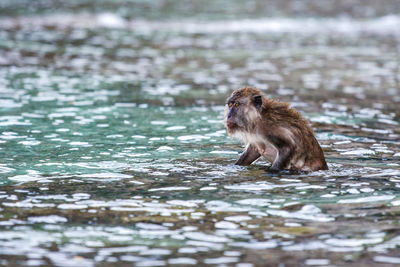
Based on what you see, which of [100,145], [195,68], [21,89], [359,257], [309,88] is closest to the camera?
[359,257]

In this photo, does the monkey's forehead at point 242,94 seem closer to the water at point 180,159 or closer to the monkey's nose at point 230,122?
the monkey's nose at point 230,122

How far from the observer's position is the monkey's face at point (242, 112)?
10.3 metres

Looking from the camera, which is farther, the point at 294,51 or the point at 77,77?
the point at 294,51

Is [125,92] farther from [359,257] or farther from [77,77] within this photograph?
[359,257]

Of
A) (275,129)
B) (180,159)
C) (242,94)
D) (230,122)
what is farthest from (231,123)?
(180,159)

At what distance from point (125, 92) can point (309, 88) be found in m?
5.25

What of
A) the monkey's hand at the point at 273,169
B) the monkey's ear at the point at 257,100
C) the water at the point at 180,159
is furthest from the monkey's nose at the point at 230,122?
the monkey's hand at the point at 273,169

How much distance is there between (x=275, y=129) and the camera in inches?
406

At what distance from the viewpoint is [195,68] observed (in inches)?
966

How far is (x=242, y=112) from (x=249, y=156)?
921 mm

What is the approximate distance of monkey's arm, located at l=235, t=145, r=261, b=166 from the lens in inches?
431

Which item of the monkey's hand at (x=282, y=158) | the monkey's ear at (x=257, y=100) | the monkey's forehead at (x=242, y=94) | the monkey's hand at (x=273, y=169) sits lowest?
the monkey's hand at (x=273, y=169)

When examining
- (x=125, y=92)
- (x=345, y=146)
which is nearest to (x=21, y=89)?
(x=125, y=92)

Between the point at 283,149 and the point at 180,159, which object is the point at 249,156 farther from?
the point at 180,159
